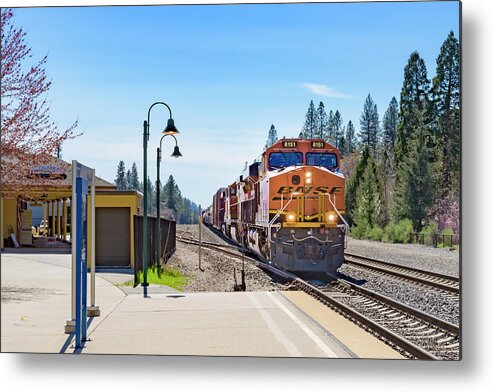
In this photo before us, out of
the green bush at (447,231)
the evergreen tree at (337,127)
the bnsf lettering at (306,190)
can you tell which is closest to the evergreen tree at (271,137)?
the evergreen tree at (337,127)

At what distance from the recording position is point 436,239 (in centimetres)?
1245

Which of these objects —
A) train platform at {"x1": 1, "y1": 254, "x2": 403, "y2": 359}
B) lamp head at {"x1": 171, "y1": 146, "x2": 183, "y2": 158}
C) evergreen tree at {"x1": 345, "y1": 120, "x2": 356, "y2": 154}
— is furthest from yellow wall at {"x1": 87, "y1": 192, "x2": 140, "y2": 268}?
lamp head at {"x1": 171, "y1": 146, "x2": 183, "y2": 158}

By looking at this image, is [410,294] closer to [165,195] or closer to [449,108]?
[449,108]

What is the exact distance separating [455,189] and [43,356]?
634 cm

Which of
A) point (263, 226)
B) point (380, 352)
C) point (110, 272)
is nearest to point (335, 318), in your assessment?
point (380, 352)

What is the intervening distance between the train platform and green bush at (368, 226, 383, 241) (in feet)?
7.92

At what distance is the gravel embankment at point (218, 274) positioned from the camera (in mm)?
14414

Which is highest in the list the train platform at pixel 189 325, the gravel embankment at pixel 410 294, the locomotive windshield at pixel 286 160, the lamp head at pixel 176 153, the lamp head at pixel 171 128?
the lamp head at pixel 171 128

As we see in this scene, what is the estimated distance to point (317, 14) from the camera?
10.9 meters

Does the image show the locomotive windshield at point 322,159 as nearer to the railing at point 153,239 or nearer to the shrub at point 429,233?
the shrub at point 429,233

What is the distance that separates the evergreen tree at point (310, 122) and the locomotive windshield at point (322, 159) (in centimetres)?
309

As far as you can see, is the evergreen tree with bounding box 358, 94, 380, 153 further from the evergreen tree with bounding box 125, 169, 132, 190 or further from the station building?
the station building

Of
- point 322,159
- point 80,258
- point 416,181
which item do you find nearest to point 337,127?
point 416,181

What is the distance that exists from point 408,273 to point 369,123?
552 centimetres
